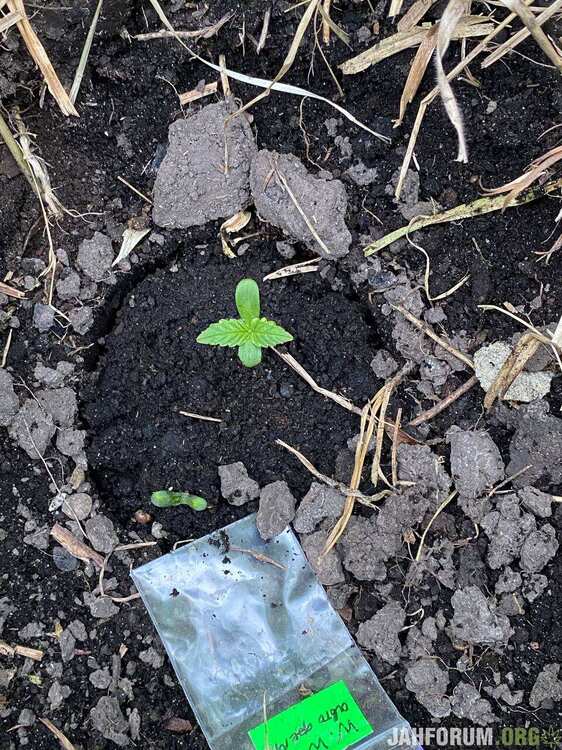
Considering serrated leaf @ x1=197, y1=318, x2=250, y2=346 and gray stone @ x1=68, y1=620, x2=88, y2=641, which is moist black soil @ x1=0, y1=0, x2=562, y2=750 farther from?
serrated leaf @ x1=197, y1=318, x2=250, y2=346

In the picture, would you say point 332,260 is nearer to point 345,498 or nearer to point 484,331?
point 484,331

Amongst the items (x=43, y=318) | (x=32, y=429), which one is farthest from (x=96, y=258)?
(x=32, y=429)

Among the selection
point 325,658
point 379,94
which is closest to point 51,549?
point 325,658

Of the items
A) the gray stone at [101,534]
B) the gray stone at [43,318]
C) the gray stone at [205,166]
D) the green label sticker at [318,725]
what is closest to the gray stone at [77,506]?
the gray stone at [101,534]

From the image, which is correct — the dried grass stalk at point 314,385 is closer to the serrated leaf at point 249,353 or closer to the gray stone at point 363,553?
the serrated leaf at point 249,353

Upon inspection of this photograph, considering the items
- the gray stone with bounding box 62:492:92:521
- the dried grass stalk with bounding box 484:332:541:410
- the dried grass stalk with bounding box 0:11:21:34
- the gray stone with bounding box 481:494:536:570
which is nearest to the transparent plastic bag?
the gray stone with bounding box 62:492:92:521

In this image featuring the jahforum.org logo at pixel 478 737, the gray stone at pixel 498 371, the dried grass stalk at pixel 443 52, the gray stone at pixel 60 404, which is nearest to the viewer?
the dried grass stalk at pixel 443 52
